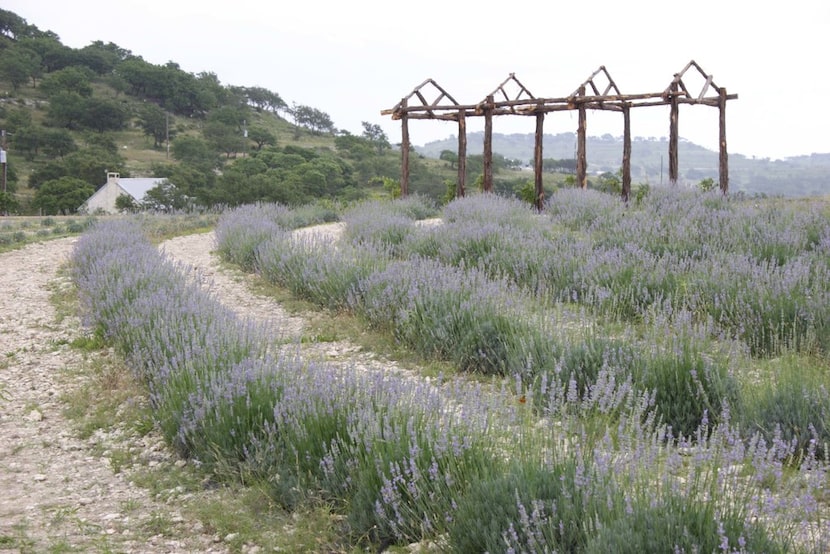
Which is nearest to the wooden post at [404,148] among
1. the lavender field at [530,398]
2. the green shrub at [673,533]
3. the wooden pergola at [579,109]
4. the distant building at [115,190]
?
the wooden pergola at [579,109]

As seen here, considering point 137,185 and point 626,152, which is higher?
point 137,185

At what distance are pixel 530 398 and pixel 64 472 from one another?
9.12 ft

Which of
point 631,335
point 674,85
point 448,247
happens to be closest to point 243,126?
point 674,85

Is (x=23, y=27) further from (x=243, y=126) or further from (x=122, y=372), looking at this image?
(x=122, y=372)

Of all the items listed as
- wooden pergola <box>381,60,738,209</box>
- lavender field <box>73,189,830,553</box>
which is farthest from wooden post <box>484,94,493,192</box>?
lavender field <box>73,189,830,553</box>

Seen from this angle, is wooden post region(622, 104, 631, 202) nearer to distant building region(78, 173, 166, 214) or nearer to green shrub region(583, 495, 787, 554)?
green shrub region(583, 495, 787, 554)

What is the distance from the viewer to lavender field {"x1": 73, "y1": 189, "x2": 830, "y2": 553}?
8.19 ft

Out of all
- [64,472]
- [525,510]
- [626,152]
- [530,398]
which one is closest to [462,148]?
[626,152]

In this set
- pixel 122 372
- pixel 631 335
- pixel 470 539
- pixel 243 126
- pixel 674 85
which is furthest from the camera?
pixel 243 126

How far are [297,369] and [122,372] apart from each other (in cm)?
224

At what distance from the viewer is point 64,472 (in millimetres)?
4133

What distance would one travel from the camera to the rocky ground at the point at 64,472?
328 centimetres

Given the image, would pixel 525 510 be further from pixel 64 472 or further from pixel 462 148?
pixel 462 148

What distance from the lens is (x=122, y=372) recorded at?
5.73 m
